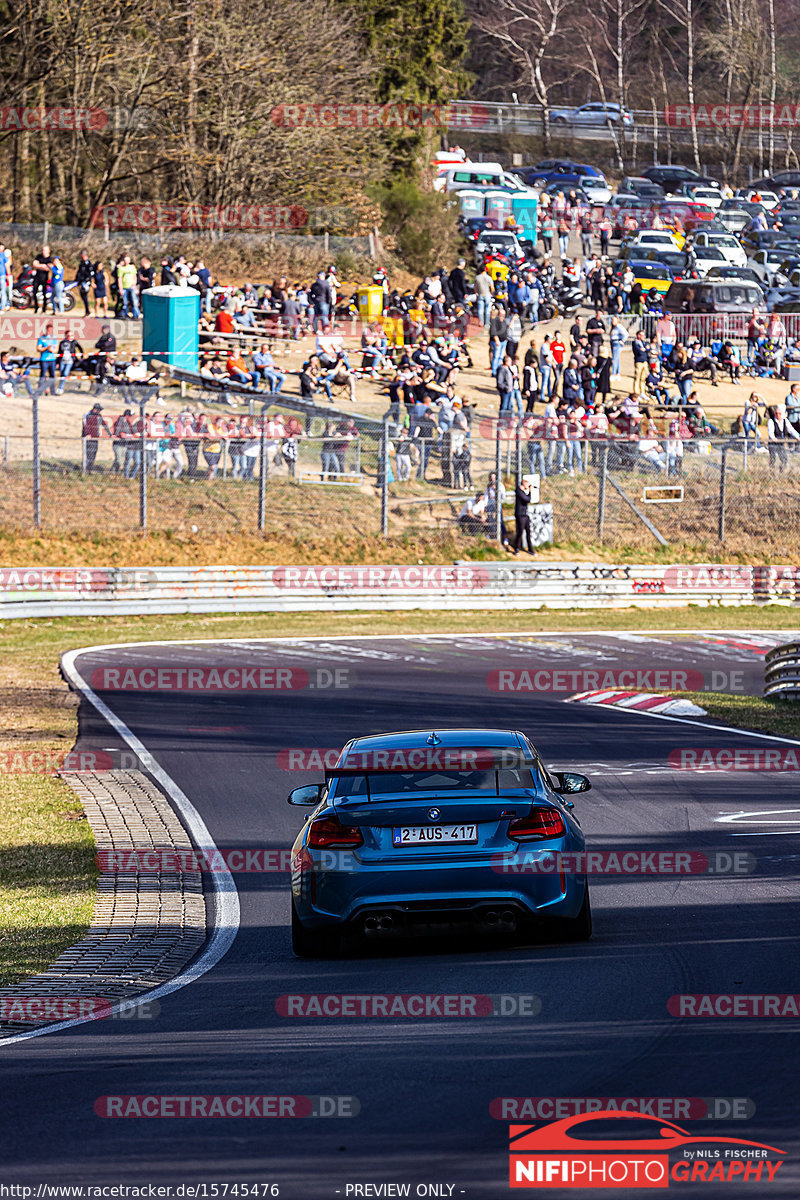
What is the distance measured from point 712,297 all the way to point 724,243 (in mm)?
12221

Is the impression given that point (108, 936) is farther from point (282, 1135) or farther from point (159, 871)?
point (282, 1135)

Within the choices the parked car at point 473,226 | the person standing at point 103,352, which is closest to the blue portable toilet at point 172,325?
the person standing at point 103,352

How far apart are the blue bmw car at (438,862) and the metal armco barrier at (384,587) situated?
20793mm

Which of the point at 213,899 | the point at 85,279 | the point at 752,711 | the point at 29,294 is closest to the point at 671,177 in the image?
the point at 85,279

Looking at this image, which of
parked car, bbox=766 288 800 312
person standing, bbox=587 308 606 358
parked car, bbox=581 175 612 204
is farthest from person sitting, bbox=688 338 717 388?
parked car, bbox=581 175 612 204

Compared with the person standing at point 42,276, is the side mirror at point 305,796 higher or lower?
lower

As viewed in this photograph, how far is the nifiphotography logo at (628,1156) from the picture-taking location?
5305 mm

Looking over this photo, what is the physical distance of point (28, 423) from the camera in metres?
31.7

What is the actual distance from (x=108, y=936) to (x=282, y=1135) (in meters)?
4.46

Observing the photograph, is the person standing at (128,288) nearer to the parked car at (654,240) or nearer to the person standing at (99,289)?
the person standing at (99,289)

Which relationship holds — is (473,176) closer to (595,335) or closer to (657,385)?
(595,335)

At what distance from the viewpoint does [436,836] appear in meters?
8.63

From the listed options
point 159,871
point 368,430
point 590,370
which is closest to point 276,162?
point 590,370

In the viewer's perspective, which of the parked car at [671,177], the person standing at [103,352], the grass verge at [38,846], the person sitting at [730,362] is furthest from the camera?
the parked car at [671,177]
